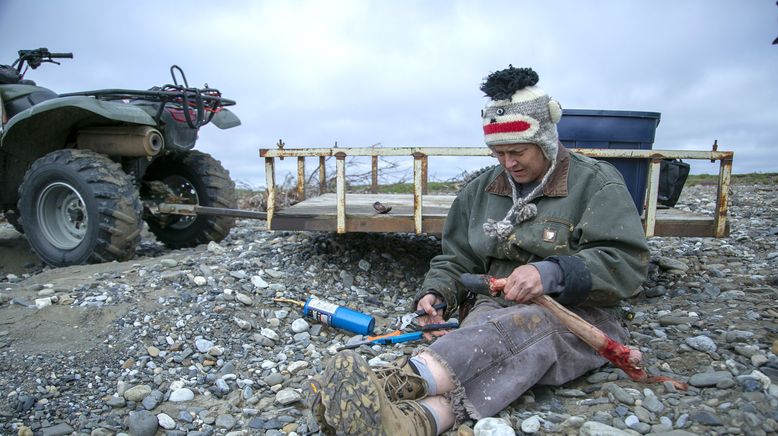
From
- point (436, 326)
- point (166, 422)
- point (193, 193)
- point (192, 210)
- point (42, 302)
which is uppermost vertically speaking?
point (193, 193)

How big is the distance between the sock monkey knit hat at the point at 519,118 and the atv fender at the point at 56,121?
3.73 metres

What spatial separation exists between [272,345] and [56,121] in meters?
3.76

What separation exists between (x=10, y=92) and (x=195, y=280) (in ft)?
12.4

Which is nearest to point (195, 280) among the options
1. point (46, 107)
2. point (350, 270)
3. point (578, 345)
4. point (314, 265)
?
point (314, 265)

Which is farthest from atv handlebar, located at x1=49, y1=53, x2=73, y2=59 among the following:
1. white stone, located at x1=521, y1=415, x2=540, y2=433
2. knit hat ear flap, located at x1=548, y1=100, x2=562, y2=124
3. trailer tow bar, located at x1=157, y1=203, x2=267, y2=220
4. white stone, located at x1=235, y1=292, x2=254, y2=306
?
white stone, located at x1=521, y1=415, x2=540, y2=433

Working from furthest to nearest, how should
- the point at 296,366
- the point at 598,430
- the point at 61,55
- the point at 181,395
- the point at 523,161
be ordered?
the point at 61,55 < the point at 296,366 < the point at 181,395 < the point at 523,161 < the point at 598,430

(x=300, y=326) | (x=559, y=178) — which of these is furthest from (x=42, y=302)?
(x=559, y=178)

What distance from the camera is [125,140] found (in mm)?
5332

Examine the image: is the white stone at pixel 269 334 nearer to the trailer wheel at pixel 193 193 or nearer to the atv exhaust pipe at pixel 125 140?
the atv exhaust pipe at pixel 125 140

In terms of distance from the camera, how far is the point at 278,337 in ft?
11.3

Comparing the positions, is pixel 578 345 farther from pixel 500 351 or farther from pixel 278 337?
pixel 278 337

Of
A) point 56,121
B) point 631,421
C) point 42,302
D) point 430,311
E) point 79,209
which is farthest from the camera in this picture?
point 56,121

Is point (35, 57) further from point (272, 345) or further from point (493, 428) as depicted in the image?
point (493, 428)

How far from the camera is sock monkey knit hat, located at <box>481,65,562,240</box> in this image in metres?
2.51
